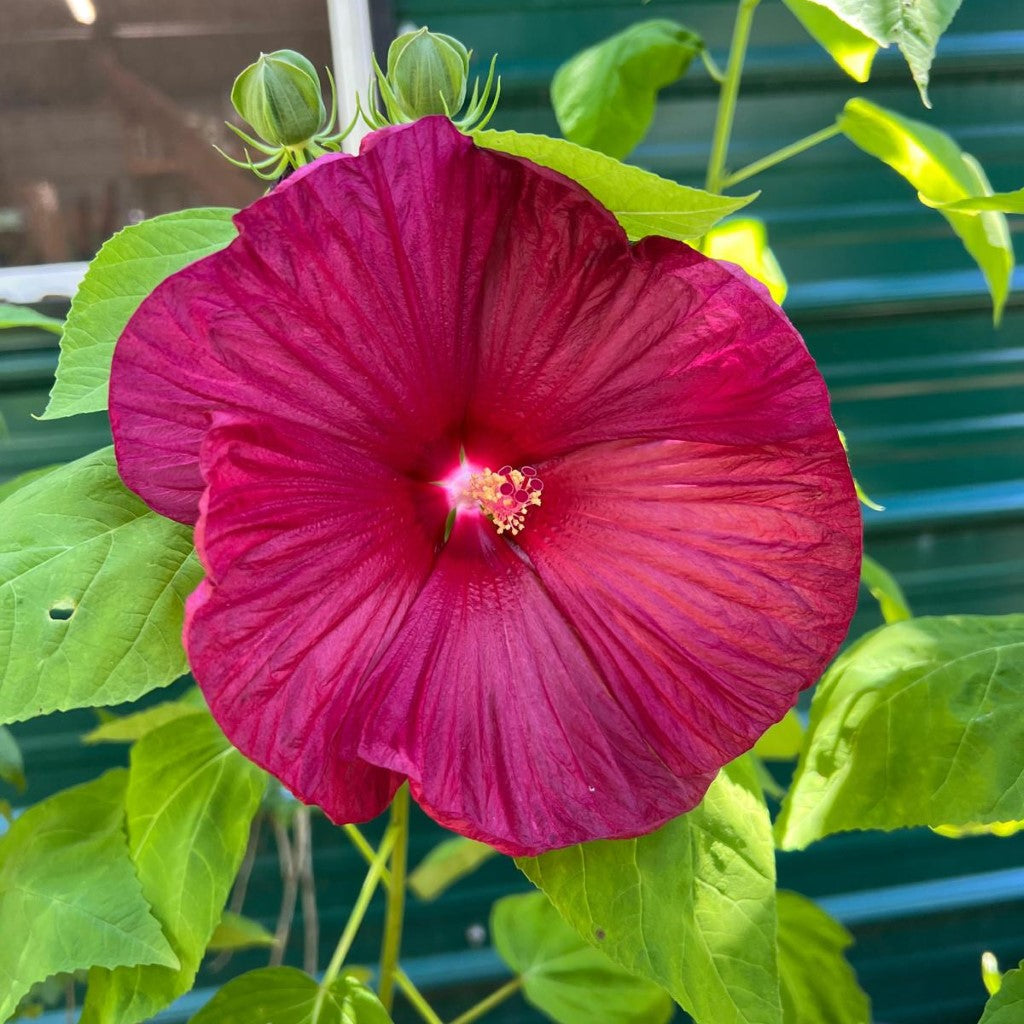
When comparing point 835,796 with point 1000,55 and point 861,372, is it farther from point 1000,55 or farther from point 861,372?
point 1000,55

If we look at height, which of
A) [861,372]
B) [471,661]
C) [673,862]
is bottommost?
[861,372]

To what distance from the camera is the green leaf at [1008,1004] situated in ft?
1.73

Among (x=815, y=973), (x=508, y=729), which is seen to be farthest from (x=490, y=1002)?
(x=508, y=729)

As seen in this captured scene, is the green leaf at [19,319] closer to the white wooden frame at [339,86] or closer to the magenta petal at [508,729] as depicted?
the magenta petal at [508,729]

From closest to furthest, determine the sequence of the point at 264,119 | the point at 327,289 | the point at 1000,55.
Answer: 1. the point at 327,289
2. the point at 264,119
3. the point at 1000,55

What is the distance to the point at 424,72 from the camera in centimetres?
48

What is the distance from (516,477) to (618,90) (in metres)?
0.47

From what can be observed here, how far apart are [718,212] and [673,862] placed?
11.7 inches

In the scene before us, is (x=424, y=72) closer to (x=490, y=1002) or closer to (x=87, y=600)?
(x=87, y=600)

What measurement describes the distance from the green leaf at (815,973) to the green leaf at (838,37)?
597 mm

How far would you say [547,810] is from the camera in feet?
1.39

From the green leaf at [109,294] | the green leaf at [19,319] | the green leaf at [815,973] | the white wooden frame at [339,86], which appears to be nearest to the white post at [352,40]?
the white wooden frame at [339,86]

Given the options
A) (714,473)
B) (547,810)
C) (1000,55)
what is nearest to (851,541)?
(714,473)

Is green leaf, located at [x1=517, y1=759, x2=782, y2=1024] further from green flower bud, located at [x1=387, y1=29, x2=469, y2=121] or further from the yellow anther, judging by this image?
green flower bud, located at [x1=387, y1=29, x2=469, y2=121]
